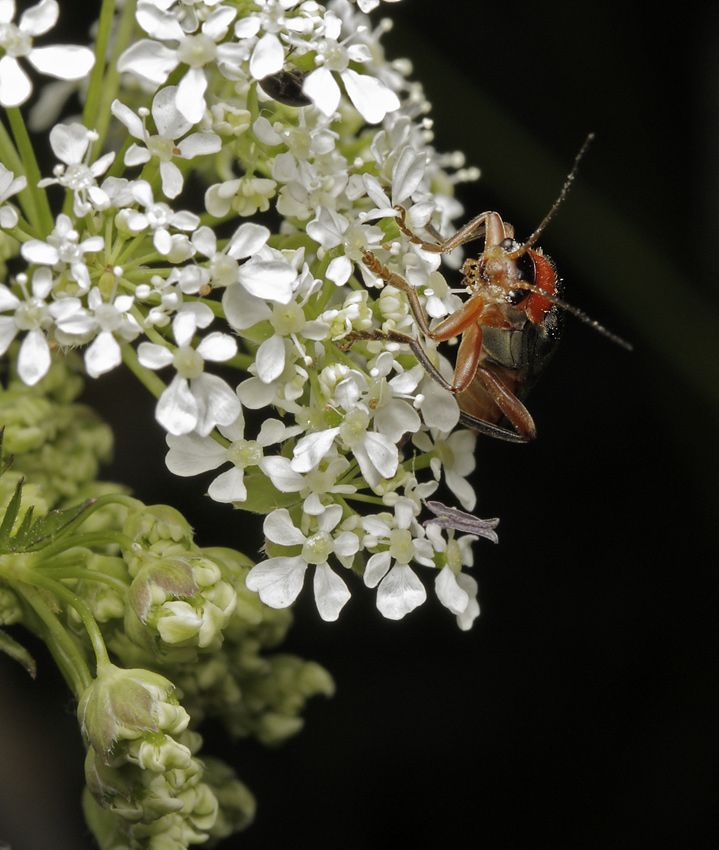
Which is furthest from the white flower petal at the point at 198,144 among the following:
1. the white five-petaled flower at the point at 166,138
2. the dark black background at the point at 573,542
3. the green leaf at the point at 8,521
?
the dark black background at the point at 573,542

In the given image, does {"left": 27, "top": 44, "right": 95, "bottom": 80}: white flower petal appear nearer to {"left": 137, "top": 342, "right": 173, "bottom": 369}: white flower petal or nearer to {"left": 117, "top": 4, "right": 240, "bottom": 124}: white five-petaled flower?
{"left": 117, "top": 4, "right": 240, "bottom": 124}: white five-petaled flower

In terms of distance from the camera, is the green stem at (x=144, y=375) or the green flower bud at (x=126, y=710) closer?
the green flower bud at (x=126, y=710)

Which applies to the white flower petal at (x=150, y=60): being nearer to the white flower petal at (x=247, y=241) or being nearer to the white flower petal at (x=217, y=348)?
the white flower petal at (x=247, y=241)

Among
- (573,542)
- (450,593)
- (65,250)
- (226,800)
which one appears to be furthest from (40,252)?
(573,542)

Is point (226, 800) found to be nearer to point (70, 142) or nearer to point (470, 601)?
point (470, 601)

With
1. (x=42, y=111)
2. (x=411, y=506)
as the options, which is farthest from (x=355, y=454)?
(x=42, y=111)

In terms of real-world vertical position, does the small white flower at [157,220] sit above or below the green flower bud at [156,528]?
above

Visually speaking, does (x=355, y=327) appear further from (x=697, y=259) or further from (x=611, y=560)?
(x=697, y=259)

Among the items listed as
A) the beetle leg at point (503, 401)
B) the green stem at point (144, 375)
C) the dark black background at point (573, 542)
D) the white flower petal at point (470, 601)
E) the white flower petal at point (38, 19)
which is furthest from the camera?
the dark black background at point (573, 542)

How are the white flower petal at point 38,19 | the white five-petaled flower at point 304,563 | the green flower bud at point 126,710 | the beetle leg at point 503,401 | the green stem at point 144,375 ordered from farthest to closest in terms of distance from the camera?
the beetle leg at point 503,401 < the green stem at point 144,375 < the white five-petaled flower at point 304,563 < the white flower petal at point 38,19 < the green flower bud at point 126,710
